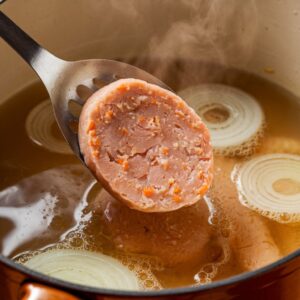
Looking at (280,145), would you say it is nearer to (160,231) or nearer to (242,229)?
(242,229)

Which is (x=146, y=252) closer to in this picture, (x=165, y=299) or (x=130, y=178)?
(x=130, y=178)

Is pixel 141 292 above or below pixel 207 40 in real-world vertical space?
above

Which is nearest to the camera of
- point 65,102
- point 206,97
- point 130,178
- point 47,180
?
point 130,178

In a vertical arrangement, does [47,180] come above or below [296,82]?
above

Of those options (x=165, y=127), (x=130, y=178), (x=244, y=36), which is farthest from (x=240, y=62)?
(x=130, y=178)

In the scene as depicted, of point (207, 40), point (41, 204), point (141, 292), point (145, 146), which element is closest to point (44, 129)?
point (41, 204)

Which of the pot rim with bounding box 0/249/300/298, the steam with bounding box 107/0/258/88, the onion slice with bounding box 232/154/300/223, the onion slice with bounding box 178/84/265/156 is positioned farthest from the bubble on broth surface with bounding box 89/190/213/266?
the steam with bounding box 107/0/258/88

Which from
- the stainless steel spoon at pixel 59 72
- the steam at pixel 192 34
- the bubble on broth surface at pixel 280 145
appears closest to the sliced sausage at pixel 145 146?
the stainless steel spoon at pixel 59 72
